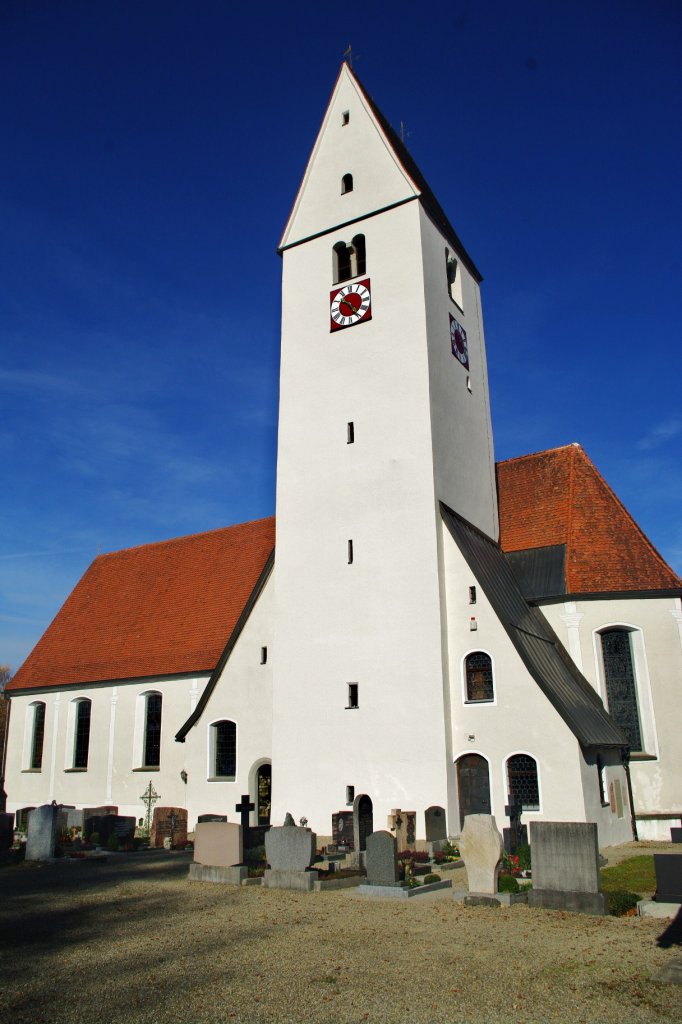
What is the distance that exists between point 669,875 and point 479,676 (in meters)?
8.52

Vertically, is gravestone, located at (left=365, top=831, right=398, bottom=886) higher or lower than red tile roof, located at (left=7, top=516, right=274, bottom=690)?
lower

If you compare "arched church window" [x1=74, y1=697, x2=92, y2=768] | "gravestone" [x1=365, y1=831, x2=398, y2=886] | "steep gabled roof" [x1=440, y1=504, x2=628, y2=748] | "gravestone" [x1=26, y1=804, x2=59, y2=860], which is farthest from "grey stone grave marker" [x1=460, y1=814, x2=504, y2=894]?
"arched church window" [x1=74, y1=697, x2=92, y2=768]

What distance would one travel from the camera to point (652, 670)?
19.2m

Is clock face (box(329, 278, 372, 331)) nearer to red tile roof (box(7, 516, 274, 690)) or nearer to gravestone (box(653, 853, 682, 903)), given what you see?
red tile roof (box(7, 516, 274, 690))

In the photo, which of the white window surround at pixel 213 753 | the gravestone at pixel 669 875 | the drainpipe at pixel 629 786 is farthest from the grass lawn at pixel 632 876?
the white window surround at pixel 213 753

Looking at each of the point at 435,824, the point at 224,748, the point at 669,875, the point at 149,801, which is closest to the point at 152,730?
the point at 149,801

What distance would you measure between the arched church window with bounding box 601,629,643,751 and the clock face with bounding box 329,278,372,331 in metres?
11.2

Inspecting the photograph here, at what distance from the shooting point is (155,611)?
28234 millimetres

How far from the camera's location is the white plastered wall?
18375 mm

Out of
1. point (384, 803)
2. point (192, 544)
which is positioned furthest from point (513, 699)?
point (192, 544)

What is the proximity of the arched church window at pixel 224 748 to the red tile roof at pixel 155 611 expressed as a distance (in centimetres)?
249

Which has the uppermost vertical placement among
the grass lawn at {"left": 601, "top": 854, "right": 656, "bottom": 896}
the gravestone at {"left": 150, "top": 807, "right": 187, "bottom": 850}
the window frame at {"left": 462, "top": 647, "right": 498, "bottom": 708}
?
the window frame at {"left": 462, "top": 647, "right": 498, "bottom": 708}

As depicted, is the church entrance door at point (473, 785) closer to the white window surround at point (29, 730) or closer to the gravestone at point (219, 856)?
the gravestone at point (219, 856)

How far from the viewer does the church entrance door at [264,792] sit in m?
21.0
